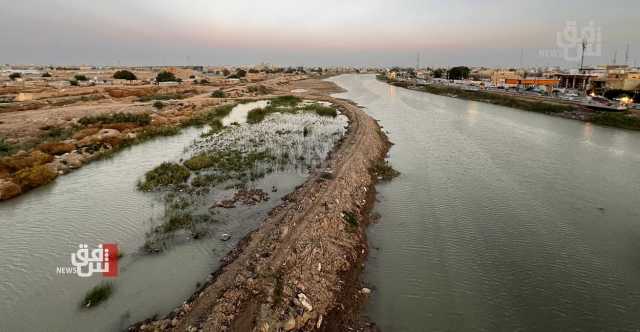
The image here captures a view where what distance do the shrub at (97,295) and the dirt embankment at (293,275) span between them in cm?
173

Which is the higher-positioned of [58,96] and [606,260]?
[58,96]

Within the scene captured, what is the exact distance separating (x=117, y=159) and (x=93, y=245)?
11068 millimetres

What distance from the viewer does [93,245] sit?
9.70m

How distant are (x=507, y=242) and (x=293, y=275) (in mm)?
7623

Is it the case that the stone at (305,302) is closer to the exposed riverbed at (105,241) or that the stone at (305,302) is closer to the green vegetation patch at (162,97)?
the exposed riverbed at (105,241)

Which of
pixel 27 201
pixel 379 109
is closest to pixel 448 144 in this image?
pixel 379 109

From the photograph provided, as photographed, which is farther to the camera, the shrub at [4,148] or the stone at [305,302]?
the shrub at [4,148]

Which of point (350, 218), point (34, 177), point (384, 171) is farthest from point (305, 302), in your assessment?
point (34, 177)

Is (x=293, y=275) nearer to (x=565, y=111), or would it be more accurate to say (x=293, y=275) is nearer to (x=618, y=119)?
(x=618, y=119)

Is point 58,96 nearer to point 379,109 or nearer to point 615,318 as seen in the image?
point 379,109

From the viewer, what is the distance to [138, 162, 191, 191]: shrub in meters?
14.3

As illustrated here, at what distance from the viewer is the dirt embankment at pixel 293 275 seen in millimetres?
6430

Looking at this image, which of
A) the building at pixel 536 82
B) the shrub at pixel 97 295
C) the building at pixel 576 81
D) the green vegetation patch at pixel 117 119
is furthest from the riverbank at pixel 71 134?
the building at pixel 536 82

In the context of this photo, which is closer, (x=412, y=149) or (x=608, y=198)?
(x=608, y=198)
